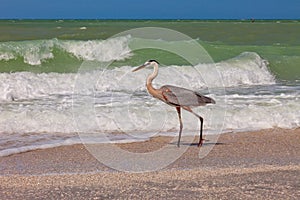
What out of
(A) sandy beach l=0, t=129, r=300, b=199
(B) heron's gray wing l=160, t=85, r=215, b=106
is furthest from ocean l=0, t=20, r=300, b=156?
(B) heron's gray wing l=160, t=85, r=215, b=106

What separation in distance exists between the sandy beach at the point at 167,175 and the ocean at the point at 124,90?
60cm

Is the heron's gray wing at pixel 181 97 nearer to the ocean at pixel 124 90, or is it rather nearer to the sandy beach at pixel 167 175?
the sandy beach at pixel 167 175

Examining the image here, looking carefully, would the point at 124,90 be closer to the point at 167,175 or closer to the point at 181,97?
the point at 181,97

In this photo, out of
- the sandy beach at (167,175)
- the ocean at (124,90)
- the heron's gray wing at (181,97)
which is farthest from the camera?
the ocean at (124,90)

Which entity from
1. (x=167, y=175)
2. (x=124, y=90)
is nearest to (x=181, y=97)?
(x=167, y=175)

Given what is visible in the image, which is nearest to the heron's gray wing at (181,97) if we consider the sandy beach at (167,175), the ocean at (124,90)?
the sandy beach at (167,175)

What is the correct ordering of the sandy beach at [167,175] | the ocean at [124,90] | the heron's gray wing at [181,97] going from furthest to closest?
1. the ocean at [124,90]
2. the heron's gray wing at [181,97]
3. the sandy beach at [167,175]

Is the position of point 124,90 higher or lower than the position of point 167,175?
higher

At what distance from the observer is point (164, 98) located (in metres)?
6.38

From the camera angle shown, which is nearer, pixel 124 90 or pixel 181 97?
pixel 181 97

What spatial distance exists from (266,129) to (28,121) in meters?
3.11

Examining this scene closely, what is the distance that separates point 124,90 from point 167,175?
6243mm

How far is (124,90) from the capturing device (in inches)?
438

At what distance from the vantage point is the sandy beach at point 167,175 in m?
4.35
